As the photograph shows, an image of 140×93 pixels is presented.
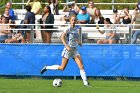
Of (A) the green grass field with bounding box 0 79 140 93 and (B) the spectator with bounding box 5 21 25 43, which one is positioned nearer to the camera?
(A) the green grass field with bounding box 0 79 140 93

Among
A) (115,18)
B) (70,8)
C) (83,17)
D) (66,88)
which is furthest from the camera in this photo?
(70,8)

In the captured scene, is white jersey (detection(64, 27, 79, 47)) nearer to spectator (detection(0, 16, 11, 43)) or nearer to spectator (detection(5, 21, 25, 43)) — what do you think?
spectator (detection(5, 21, 25, 43))

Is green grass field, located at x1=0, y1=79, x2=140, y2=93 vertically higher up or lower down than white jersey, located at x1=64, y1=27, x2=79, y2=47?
lower down

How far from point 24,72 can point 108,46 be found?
329cm

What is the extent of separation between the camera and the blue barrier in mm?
20734

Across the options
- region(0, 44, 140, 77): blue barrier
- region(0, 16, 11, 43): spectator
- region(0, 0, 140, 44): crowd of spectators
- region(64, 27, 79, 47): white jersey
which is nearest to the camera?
region(64, 27, 79, 47): white jersey

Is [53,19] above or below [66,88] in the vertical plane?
above

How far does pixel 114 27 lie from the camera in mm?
20875

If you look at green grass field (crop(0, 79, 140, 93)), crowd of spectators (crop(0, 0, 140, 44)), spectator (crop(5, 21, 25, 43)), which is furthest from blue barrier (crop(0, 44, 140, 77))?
green grass field (crop(0, 79, 140, 93))

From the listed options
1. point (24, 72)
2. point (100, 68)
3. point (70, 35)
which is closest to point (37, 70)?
point (24, 72)

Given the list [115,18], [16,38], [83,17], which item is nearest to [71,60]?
[16,38]

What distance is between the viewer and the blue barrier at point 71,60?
20.7 meters

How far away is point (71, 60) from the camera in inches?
830

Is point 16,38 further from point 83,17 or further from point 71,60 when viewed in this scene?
point 83,17
